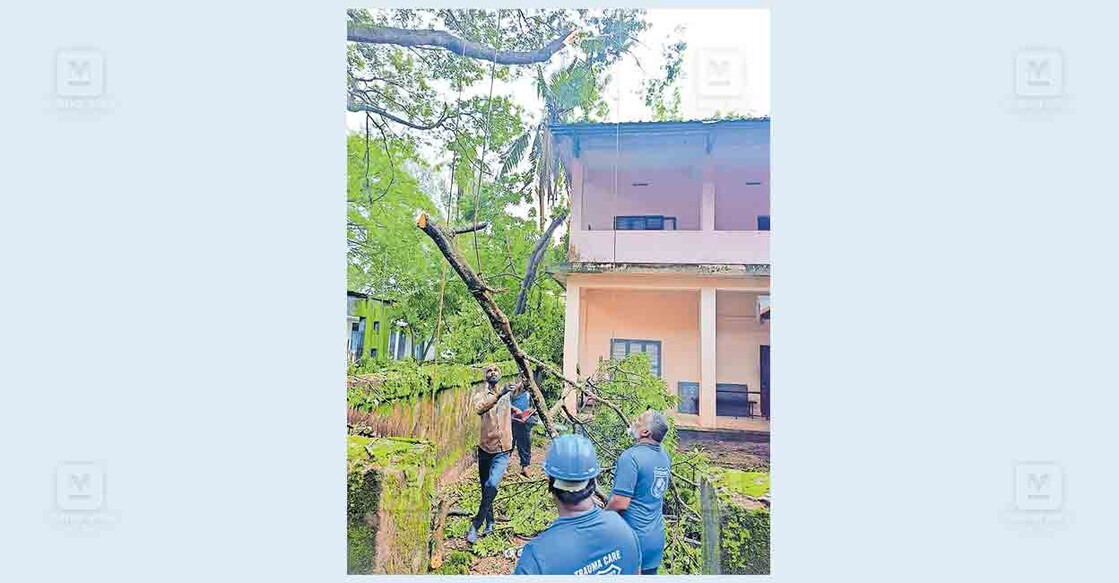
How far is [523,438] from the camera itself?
2.74 m

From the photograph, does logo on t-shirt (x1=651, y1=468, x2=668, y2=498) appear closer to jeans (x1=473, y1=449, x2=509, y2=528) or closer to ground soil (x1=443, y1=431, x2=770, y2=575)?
ground soil (x1=443, y1=431, x2=770, y2=575)

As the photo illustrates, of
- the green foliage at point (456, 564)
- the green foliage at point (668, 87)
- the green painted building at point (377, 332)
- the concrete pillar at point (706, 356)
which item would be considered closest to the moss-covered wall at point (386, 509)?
the green foliage at point (456, 564)

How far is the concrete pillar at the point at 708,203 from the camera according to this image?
9.01 ft

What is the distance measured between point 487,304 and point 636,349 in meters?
0.78

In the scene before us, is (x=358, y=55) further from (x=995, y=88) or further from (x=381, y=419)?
(x=995, y=88)

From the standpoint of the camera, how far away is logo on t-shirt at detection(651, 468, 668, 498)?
8.28 feet

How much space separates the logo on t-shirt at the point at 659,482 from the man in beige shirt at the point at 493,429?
71 cm

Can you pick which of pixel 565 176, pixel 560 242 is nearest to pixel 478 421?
pixel 560 242

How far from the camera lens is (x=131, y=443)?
2508 millimetres

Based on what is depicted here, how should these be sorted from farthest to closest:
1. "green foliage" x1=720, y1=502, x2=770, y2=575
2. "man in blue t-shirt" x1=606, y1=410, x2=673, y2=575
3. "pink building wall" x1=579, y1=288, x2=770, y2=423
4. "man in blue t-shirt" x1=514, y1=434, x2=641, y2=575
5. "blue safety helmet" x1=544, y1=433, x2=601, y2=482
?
"pink building wall" x1=579, y1=288, x2=770, y2=423 < "green foliage" x1=720, y1=502, x2=770, y2=575 < "man in blue t-shirt" x1=606, y1=410, x2=673, y2=575 < "blue safety helmet" x1=544, y1=433, x2=601, y2=482 < "man in blue t-shirt" x1=514, y1=434, x2=641, y2=575

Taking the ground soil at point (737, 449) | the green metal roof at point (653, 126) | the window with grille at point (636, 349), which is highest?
the green metal roof at point (653, 126)

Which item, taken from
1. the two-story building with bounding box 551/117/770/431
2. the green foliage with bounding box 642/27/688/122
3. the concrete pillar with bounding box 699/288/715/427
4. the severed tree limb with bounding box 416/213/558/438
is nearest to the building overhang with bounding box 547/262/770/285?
the two-story building with bounding box 551/117/770/431

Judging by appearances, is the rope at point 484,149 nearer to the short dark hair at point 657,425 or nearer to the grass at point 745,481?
the short dark hair at point 657,425

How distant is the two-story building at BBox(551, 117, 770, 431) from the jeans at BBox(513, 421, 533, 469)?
15.2 inches
